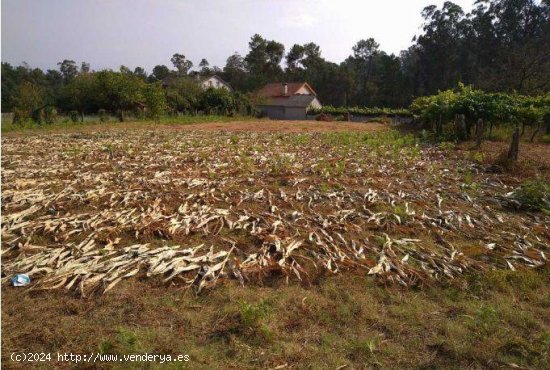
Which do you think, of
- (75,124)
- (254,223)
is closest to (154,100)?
(75,124)

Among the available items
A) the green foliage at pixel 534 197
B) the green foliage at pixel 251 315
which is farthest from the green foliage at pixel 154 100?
the green foliage at pixel 251 315

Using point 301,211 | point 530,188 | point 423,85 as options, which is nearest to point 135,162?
point 301,211

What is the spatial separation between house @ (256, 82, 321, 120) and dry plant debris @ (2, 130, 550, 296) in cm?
3929

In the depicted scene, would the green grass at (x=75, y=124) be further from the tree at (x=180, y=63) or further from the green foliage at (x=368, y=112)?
the tree at (x=180, y=63)

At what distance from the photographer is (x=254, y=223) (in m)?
5.98

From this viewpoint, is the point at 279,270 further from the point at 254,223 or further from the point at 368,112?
the point at 368,112

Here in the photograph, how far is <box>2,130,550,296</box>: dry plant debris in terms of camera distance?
4.64 meters

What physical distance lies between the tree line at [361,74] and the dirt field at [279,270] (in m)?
17.9

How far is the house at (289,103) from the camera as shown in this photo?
48938 mm

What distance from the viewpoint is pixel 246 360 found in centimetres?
319

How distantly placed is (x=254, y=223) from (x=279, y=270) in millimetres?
1466

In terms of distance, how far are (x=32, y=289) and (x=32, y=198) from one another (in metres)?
3.53

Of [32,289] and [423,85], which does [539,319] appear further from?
[423,85]

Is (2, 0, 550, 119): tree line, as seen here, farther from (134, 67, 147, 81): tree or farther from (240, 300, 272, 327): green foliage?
(240, 300, 272, 327): green foliage
